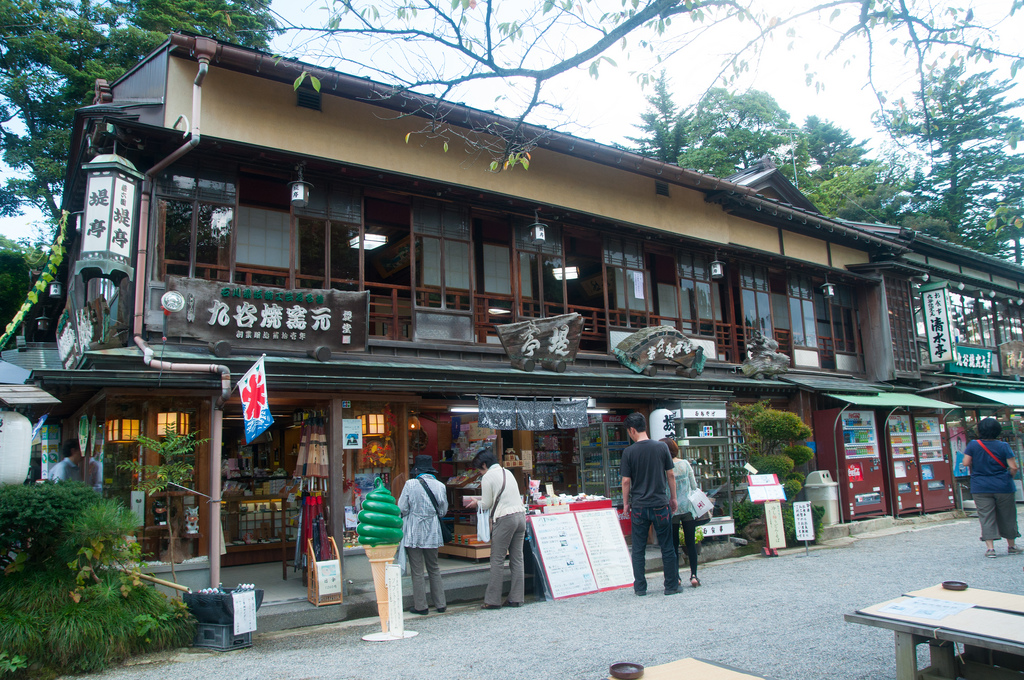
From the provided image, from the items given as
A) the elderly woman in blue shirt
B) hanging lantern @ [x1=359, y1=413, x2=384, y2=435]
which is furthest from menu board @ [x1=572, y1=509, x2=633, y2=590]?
hanging lantern @ [x1=359, y1=413, x2=384, y2=435]

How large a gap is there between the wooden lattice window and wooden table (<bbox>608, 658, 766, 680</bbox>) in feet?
64.3

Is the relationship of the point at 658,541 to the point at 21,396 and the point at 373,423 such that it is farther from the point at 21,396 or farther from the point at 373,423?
the point at 21,396

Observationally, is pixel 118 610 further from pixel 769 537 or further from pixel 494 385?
pixel 769 537

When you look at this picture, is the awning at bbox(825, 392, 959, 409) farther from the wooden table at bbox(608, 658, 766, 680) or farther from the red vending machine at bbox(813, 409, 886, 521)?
the wooden table at bbox(608, 658, 766, 680)

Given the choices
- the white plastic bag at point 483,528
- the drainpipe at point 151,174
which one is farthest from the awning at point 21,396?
the white plastic bag at point 483,528

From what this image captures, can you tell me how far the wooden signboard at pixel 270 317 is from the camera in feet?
28.8

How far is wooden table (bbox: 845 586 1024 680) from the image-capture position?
3.87 metres

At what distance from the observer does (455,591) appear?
9.16 m

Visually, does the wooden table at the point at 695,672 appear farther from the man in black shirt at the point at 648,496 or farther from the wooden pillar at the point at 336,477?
the wooden pillar at the point at 336,477

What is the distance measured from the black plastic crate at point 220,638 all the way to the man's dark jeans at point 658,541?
467cm

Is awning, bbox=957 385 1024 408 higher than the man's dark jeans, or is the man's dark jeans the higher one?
awning, bbox=957 385 1024 408

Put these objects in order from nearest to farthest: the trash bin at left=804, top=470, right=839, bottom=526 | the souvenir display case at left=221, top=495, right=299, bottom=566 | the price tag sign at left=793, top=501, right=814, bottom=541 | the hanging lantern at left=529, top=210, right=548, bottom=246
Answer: the souvenir display case at left=221, top=495, right=299, bottom=566 → the price tag sign at left=793, top=501, right=814, bottom=541 → the hanging lantern at left=529, top=210, right=548, bottom=246 → the trash bin at left=804, top=470, right=839, bottom=526

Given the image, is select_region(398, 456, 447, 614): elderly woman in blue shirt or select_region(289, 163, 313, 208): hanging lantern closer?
select_region(398, 456, 447, 614): elderly woman in blue shirt

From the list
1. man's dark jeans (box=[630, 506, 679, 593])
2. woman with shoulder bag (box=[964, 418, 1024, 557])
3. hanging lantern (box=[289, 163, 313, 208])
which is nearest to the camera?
man's dark jeans (box=[630, 506, 679, 593])
